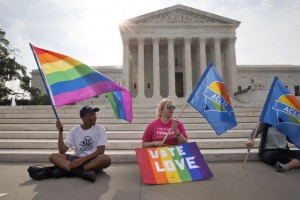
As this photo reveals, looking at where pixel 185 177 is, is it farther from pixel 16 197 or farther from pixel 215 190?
pixel 16 197

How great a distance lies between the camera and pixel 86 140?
4.58 meters

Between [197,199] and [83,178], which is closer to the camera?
[197,199]

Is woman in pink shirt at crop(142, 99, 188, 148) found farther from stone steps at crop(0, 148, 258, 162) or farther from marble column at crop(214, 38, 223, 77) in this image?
marble column at crop(214, 38, 223, 77)

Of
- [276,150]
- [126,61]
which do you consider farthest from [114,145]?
[126,61]

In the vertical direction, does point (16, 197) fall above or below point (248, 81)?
below

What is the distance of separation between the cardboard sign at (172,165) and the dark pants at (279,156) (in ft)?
5.56

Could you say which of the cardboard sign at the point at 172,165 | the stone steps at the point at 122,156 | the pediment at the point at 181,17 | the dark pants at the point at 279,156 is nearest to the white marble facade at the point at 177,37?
the pediment at the point at 181,17

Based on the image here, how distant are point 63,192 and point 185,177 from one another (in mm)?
2116

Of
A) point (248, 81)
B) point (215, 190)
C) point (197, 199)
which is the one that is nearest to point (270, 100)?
point (215, 190)

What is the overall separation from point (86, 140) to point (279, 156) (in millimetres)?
4164

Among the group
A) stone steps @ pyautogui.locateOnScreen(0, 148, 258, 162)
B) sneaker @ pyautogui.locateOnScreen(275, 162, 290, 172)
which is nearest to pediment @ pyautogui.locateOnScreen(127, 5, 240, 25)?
stone steps @ pyautogui.locateOnScreen(0, 148, 258, 162)

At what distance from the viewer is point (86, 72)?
4441 millimetres

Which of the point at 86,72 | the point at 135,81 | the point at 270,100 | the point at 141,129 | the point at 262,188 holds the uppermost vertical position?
the point at 135,81

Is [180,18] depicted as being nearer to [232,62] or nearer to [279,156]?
[232,62]
